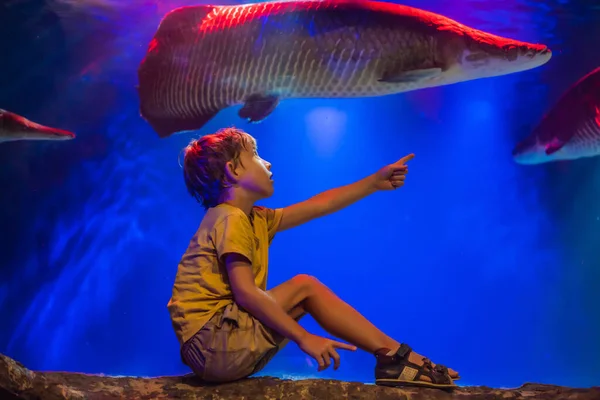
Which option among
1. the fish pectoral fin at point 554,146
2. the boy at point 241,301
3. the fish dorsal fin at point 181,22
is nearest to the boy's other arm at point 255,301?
the boy at point 241,301

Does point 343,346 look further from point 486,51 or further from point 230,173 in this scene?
point 486,51

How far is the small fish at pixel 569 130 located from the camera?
4.18 meters

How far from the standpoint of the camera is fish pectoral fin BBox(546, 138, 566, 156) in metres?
4.36

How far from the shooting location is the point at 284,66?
344 centimetres

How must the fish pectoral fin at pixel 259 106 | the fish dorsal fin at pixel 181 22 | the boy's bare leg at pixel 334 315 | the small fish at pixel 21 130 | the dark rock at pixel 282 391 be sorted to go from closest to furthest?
the dark rock at pixel 282 391 → the boy's bare leg at pixel 334 315 → the fish pectoral fin at pixel 259 106 → the fish dorsal fin at pixel 181 22 → the small fish at pixel 21 130

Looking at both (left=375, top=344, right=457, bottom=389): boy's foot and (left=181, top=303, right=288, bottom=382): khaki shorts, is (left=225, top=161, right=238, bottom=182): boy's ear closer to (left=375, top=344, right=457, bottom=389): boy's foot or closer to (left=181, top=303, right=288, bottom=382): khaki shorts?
(left=181, top=303, right=288, bottom=382): khaki shorts

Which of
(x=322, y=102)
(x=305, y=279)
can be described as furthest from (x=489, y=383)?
(x=305, y=279)

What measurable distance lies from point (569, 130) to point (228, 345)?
11.7ft

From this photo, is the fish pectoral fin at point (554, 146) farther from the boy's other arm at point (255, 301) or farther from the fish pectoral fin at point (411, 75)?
the boy's other arm at point (255, 301)

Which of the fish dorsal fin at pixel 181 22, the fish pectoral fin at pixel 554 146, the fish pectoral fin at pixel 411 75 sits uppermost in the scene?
the fish pectoral fin at pixel 554 146

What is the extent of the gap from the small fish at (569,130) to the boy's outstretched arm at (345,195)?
260 cm

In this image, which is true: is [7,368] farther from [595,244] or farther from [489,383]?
[595,244]

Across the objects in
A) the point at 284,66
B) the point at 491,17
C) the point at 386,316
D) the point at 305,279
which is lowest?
the point at 305,279

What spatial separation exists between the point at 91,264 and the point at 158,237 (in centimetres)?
61
